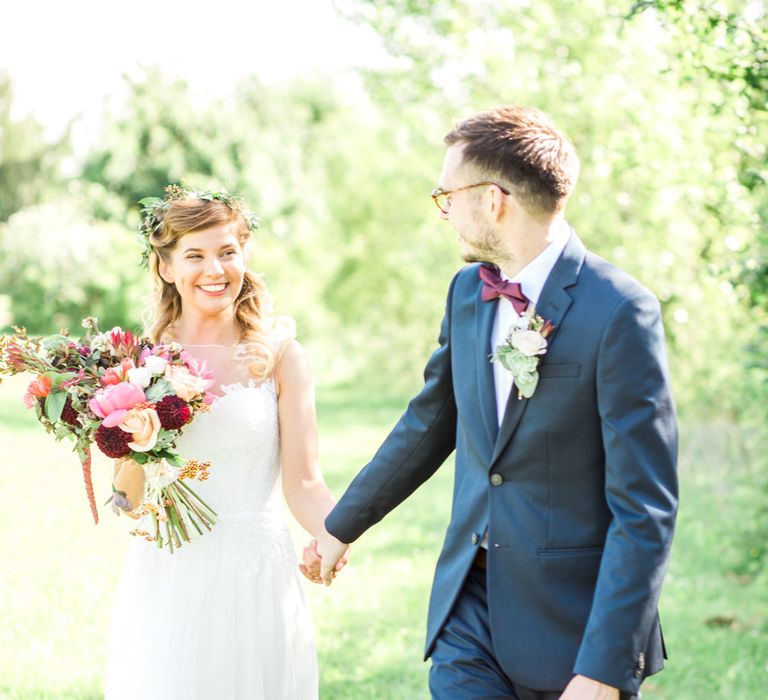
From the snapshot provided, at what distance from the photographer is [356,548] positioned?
9.66 meters

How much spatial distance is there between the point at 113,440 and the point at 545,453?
1395 mm

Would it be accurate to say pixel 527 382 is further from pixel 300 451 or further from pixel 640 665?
pixel 300 451

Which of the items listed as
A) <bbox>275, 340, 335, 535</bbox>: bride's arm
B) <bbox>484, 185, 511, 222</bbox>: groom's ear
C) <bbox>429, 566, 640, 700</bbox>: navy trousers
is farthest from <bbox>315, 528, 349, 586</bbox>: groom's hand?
<bbox>484, 185, 511, 222</bbox>: groom's ear

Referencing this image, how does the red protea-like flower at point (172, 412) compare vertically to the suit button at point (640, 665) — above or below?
above

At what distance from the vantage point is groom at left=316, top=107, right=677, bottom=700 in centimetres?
302

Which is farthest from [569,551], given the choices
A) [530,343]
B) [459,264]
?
[459,264]

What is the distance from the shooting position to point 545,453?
3232 millimetres

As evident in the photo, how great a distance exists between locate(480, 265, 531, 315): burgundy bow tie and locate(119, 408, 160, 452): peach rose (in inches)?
44.4

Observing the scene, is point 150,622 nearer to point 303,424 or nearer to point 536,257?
point 303,424

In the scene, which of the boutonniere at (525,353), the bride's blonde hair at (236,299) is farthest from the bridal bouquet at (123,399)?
the boutonniere at (525,353)

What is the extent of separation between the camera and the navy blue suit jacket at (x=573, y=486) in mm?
3014

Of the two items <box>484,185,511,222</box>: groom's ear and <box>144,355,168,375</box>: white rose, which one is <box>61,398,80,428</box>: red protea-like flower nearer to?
<box>144,355,168,375</box>: white rose

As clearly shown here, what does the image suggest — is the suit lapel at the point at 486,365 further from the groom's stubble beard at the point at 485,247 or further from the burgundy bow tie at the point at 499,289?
the groom's stubble beard at the point at 485,247

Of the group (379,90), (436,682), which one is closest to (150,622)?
(436,682)
